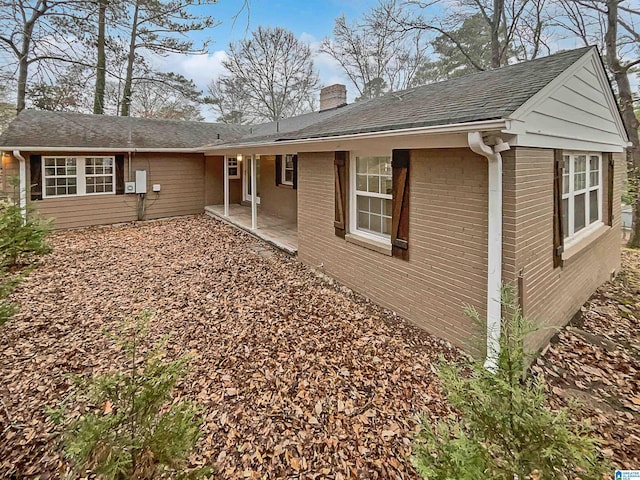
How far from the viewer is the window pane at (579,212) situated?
562cm

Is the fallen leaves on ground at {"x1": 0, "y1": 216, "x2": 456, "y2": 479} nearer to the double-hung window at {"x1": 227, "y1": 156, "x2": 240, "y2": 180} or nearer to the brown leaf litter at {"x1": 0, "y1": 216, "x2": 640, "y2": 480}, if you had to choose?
the brown leaf litter at {"x1": 0, "y1": 216, "x2": 640, "y2": 480}

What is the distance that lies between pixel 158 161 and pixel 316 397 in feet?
37.8

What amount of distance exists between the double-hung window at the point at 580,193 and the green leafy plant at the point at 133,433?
5275 mm

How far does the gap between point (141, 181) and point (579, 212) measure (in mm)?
12384

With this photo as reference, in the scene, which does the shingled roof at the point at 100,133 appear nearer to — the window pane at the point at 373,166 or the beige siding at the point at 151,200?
the beige siding at the point at 151,200

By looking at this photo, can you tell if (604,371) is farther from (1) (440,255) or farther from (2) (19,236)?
(2) (19,236)

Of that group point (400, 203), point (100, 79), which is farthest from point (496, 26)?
point (100, 79)

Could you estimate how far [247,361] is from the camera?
4078 millimetres

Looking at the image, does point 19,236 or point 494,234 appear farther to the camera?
point 19,236

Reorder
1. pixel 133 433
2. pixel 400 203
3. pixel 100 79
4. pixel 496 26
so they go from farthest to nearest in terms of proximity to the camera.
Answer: pixel 100 79, pixel 496 26, pixel 400 203, pixel 133 433

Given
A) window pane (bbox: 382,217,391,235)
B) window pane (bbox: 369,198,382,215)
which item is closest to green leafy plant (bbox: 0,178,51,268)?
window pane (bbox: 369,198,382,215)

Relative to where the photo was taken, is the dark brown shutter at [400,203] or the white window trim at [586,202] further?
the white window trim at [586,202]

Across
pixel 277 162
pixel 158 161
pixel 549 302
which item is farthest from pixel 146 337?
pixel 158 161

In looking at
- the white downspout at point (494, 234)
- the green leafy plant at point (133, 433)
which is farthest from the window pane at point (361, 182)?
the green leafy plant at point (133, 433)
